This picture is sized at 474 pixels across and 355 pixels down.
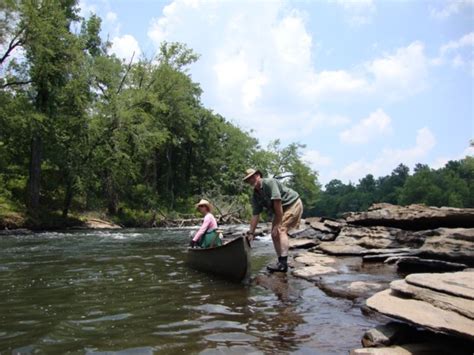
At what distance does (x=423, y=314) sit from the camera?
3596 millimetres

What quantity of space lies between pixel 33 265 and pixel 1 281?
215cm

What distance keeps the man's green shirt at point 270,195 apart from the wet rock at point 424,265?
87.6 inches

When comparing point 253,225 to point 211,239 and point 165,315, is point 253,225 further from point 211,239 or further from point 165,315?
point 165,315

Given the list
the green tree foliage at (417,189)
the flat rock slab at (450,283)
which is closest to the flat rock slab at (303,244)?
the flat rock slab at (450,283)

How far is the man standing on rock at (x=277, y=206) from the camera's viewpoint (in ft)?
24.6

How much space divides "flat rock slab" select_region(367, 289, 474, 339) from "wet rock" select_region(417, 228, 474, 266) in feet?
10.2

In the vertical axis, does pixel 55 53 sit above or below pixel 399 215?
above

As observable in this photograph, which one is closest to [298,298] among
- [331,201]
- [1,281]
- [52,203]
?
[1,281]

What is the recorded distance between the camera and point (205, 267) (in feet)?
27.3

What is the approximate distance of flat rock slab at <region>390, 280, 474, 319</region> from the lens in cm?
349

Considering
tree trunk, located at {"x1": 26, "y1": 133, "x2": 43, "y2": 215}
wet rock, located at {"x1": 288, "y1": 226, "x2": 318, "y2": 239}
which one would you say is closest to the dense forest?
tree trunk, located at {"x1": 26, "y1": 133, "x2": 43, "y2": 215}

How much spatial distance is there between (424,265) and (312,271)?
6.16ft

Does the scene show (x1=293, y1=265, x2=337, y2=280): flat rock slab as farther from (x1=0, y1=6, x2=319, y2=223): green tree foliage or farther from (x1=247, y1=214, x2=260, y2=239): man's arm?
(x1=0, y1=6, x2=319, y2=223): green tree foliage

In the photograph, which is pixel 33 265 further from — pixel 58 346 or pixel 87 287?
pixel 58 346
